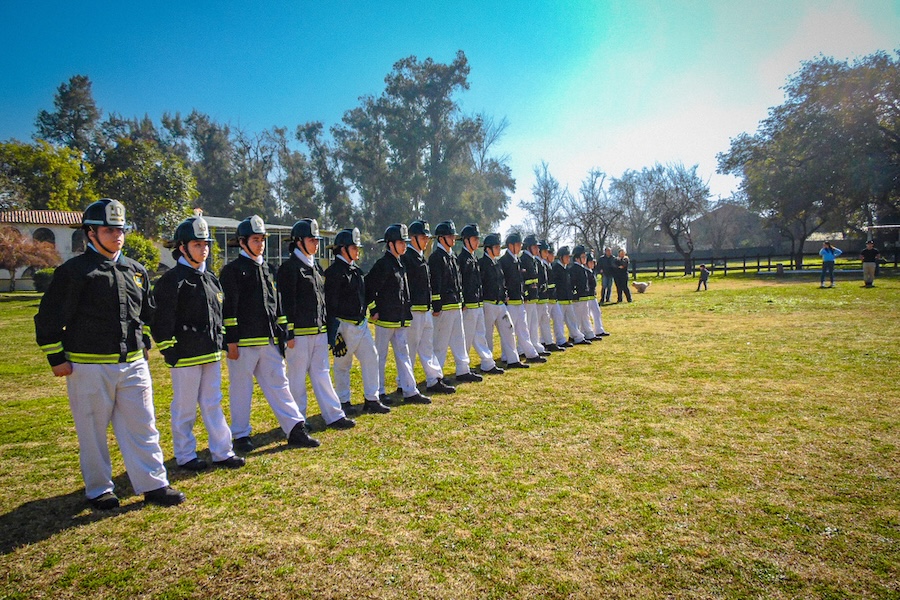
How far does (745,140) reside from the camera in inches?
1651

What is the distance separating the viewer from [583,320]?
12.4 m

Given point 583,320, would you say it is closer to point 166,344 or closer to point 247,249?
point 247,249

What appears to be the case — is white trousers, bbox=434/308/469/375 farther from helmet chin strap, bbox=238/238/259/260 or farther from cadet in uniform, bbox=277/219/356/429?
helmet chin strap, bbox=238/238/259/260

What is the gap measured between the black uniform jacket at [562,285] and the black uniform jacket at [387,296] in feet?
18.7

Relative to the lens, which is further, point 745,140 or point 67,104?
point 67,104

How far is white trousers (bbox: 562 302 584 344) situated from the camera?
474 inches

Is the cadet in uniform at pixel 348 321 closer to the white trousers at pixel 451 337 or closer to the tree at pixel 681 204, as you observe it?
the white trousers at pixel 451 337

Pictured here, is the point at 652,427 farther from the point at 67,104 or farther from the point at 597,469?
the point at 67,104

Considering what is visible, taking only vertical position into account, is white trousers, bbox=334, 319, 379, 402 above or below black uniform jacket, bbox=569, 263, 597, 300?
below

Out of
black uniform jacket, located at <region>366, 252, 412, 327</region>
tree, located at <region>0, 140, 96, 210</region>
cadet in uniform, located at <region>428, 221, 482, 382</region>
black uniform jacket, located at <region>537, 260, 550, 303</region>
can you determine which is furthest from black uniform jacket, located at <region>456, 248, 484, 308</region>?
tree, located at <region>0, 140, 96, 210</region>

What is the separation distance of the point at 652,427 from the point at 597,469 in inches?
54.3

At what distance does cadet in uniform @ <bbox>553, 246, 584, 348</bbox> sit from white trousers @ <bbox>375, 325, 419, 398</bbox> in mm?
5393

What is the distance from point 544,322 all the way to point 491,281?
2417 millimetres

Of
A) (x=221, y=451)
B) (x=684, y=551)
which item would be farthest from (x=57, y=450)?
(x=684, y=551)
